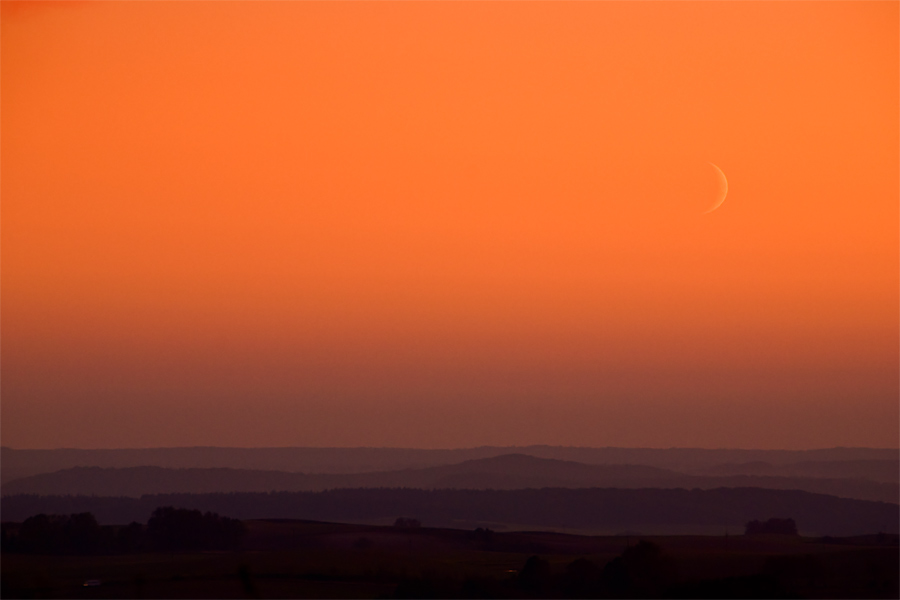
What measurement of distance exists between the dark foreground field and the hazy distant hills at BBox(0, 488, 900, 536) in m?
14.2

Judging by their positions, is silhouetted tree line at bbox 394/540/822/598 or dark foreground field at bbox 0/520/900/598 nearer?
silhouetted tree line at bbox 394/540/822/598

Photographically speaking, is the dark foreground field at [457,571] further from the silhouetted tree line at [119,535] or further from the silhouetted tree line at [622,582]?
the silhouetted tree line at [119,535]

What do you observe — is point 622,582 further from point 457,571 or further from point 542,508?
point 542,508

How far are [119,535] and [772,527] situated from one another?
4103 centimetres

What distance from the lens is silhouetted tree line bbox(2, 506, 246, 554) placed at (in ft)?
151

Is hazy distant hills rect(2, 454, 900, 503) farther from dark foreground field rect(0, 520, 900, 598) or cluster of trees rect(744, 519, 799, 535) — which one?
dark foreground field rect(0, 520, 900, 598)

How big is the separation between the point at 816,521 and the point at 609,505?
18.8 m

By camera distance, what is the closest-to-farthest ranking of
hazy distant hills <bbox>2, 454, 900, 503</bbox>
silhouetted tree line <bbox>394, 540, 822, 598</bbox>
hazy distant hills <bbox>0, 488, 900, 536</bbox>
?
silhouetted tree line <bbox>394, 540, 822, 598</bbox> → hazy distant hills <bbox>0, 488, 900, 536</bbox> → hazy distant hills <bbox>2, 454, 900, 503</bbox>

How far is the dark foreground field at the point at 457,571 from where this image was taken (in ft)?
112

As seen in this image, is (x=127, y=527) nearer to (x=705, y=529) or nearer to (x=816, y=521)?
(x=705, y=529)

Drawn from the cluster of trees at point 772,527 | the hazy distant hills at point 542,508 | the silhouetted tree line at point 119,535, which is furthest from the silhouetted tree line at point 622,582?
the cluster of trees at point 772,527

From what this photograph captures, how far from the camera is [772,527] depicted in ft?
224

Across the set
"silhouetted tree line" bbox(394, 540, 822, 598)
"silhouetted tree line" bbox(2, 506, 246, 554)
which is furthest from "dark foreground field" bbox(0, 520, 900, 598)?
"silhouetted tree line" bbox(2, 506, 246, 554)

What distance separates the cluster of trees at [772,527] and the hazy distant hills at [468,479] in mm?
11130
